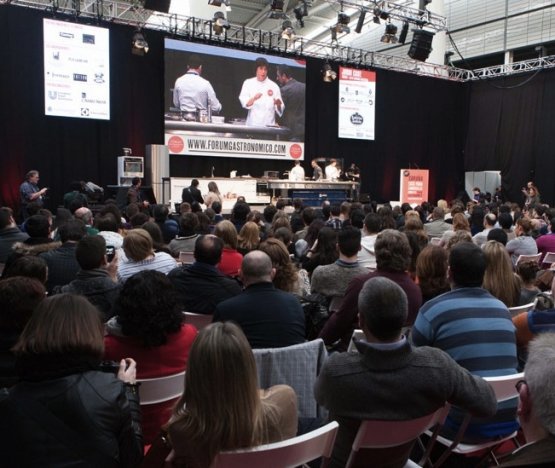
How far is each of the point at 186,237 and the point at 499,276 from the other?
3.09m

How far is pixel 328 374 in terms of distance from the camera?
167cm

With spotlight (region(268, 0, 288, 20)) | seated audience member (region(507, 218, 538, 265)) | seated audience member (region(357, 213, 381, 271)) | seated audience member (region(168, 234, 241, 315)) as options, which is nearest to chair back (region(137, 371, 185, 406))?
seated audience member (region(168, 234, 241, 315))

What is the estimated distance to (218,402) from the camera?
1.35m

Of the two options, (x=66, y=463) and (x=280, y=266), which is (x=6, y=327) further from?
(x=280, y=266)

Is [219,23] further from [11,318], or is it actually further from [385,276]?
[11,318]

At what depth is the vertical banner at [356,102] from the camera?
46.9 ft

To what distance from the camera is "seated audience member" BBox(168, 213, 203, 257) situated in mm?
4938

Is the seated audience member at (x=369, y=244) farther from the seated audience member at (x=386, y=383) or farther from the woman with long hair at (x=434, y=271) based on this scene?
the seated audience member at (x=386, y=383)

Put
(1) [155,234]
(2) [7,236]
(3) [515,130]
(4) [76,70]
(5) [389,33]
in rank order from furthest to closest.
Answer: (3) [515,130] → (5) [389,33] → (4) [76,70] → (1) [155,234] → (2) [7,236]

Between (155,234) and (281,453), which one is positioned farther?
(155,234)

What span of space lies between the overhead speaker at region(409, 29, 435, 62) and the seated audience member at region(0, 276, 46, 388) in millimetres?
12445

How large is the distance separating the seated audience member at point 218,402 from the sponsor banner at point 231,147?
1090cm

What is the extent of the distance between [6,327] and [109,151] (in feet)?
33.0

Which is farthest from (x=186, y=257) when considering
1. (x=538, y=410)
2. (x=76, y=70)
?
(x=76, y=70)
